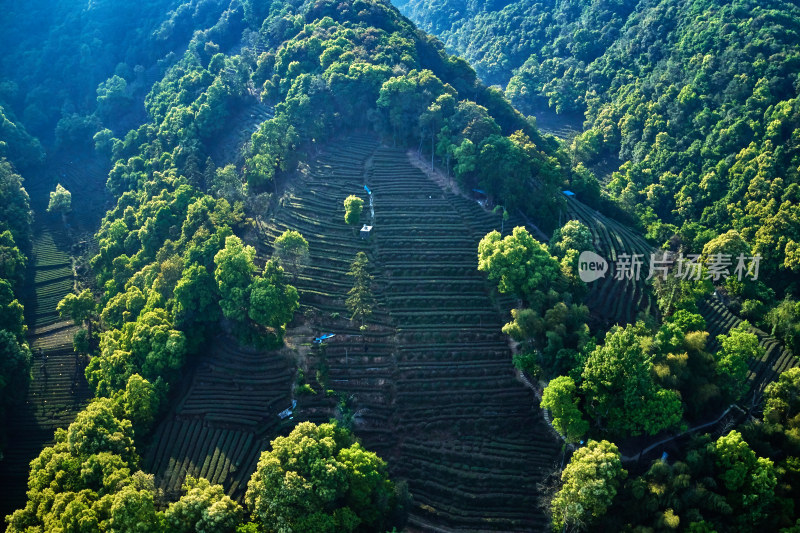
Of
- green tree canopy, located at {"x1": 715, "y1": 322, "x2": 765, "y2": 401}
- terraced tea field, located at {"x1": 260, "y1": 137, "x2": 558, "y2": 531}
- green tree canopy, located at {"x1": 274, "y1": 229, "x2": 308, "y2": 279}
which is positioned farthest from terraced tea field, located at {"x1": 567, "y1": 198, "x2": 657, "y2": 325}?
green tree canopy, located at {"x1": 274, "y1": 229, "x2": 308, "y2": 279}

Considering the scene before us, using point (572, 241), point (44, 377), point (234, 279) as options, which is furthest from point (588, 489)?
point (44, 377)

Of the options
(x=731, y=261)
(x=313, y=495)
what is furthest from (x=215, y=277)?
(x=731, y=261)

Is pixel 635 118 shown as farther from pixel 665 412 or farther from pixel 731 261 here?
pixel 665 412

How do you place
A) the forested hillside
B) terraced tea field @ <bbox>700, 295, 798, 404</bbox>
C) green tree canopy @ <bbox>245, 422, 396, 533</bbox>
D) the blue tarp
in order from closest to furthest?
green tree canopy @ <bbox>245, 422, 396, 533</bbox>, the forested hillside, terraced tea field @ <bbox>700, 295, 798, 404</bbox>, the blue tarp

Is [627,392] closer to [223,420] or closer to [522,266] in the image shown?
[522,266]

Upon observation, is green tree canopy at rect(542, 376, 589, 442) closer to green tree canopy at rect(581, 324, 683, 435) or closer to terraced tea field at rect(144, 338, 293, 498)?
green tree canopy at rect(581, 324, 683, 435)
